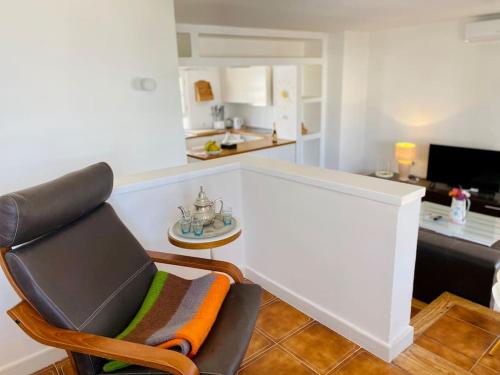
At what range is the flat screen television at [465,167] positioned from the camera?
14.8ft

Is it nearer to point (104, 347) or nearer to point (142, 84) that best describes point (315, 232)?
point (104, 347)

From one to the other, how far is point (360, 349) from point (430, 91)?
13.6 ft

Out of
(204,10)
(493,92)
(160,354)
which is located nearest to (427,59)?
(493,92)

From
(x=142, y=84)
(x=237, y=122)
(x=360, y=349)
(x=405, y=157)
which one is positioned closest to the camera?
(x=360, y=349)

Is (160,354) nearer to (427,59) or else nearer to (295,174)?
(295,174)

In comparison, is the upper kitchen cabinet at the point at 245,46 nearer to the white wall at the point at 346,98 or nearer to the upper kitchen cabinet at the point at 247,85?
the white wall at the point at 346,98

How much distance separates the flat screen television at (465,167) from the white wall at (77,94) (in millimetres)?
3693

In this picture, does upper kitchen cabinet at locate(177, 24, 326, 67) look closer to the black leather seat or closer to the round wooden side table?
the round wooden side table

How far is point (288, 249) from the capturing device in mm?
2229

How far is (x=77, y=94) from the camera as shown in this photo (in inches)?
98.3

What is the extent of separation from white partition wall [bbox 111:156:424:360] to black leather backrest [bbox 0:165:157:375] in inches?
14.9

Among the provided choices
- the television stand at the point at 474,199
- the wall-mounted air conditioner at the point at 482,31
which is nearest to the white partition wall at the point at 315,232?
the television stand at the point at 474,199

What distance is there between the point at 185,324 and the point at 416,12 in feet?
13.1

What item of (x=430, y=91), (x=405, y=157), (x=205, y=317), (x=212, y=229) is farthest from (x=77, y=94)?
(x=430, y=91)
